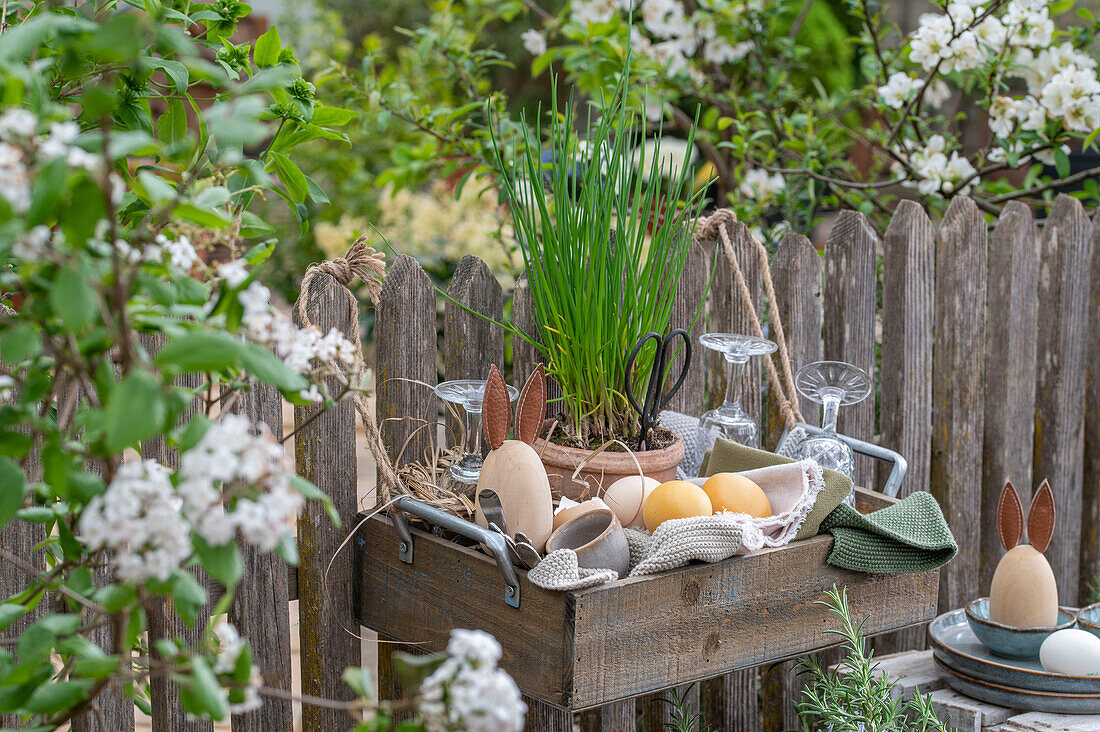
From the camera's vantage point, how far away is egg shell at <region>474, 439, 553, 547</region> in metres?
1.29

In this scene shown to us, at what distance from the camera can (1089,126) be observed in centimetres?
244

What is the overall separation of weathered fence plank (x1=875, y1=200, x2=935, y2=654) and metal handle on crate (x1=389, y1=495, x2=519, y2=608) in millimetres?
1240

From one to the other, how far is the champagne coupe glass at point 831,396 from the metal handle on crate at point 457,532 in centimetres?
60

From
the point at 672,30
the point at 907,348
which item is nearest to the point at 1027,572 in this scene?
the point at 907,348

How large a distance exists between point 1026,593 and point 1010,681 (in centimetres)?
15

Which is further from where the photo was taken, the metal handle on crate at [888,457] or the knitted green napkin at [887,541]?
the metal handle on crate at [888,457]

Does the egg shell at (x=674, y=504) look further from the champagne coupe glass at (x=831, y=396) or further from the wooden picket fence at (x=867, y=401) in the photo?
the wooden picket fence at (x=867, y=401)

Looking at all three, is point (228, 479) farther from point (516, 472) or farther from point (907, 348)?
point (907, 348)

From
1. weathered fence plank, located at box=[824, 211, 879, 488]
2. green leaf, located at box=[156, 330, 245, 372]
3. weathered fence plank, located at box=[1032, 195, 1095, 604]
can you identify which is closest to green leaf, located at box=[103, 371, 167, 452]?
green leaf, located at box=[156, 330, 245, 372]

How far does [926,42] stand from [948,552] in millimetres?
1491

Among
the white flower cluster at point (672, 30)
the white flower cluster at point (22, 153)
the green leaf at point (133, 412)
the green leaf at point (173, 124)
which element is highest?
the white flower cluster at point (672, 30)

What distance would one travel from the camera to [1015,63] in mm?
2633

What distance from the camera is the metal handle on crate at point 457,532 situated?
1.25m

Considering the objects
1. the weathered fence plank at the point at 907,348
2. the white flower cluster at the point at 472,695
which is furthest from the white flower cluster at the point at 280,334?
the weathered fence plank at the point at 907,348
